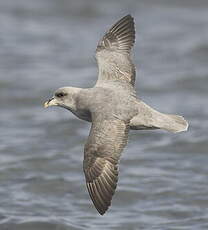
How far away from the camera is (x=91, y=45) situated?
17.6 meters

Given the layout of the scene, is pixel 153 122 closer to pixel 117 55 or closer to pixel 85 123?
pixel 117 55

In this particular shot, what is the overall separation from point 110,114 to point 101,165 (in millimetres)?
592

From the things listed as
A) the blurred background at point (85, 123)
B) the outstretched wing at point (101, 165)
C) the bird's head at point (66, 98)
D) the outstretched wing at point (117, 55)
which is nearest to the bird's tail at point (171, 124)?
the outstretched wing at point (101, 165)

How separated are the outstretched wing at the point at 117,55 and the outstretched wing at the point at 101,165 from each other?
1.24 metres

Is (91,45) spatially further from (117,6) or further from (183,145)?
A: (183,145)

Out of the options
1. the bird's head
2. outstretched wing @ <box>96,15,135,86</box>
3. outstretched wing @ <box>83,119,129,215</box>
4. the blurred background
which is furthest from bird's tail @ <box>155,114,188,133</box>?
the blurred background

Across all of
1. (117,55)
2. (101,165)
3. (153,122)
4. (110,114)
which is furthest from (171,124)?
(117,55)

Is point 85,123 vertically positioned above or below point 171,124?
above

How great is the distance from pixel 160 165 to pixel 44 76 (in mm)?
3630

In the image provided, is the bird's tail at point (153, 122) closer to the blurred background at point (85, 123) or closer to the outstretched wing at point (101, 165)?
the outstretched wing at point (101, 165)

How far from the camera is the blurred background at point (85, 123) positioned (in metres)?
12.1

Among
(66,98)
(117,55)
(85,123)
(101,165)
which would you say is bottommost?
(101,165)

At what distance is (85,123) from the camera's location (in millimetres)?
14781

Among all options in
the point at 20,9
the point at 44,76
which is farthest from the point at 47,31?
the point at 44,76
